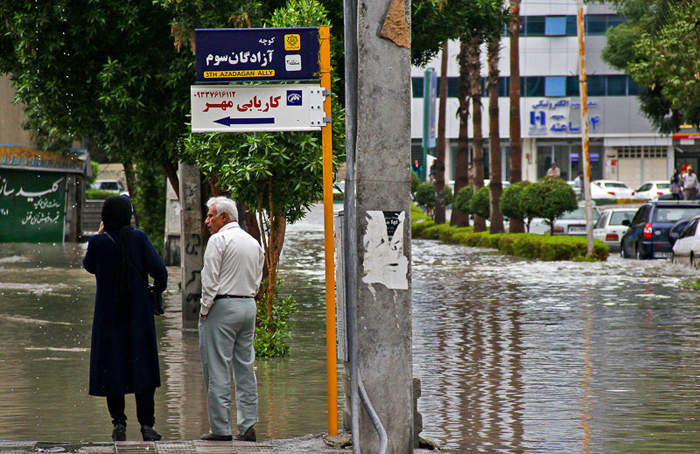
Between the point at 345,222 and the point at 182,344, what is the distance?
6.64 metres

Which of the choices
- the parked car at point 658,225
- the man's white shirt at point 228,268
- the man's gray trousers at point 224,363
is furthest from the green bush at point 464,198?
the man's gray trousers at point 224,363

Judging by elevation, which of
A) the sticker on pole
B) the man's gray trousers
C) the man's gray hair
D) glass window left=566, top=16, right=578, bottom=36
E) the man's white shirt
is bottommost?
the man's gray trousers

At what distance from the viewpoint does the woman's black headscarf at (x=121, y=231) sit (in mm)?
6941

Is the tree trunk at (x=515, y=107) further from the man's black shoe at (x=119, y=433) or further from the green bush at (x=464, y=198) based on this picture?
the man's black shoe at (x=119, y=433)

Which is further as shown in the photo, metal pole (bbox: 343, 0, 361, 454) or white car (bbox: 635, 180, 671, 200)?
white car (bbox: 635, 180, 671, 200)

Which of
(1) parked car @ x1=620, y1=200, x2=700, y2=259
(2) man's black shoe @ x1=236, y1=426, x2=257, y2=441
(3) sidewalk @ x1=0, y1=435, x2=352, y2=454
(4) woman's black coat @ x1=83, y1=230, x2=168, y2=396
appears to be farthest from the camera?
(1) parked car @ x1=620, y1=200, x2=700, y2=259

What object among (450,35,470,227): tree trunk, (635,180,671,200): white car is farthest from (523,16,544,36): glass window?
(450,35,470,227): tree trunk

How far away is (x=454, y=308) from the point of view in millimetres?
16484

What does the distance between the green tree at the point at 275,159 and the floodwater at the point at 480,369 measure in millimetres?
1717

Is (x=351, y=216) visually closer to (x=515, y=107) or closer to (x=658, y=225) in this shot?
(x=658, y=225)

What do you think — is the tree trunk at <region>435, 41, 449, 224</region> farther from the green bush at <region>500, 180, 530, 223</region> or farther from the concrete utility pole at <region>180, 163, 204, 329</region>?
the concrete utility pole at <region>180, 163, 204, 329</region>

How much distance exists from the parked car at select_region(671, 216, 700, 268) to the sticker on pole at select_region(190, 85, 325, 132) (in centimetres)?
1795

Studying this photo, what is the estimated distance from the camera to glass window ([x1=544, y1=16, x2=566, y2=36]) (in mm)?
65562

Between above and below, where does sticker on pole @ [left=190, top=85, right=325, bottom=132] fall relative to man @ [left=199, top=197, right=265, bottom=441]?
above
